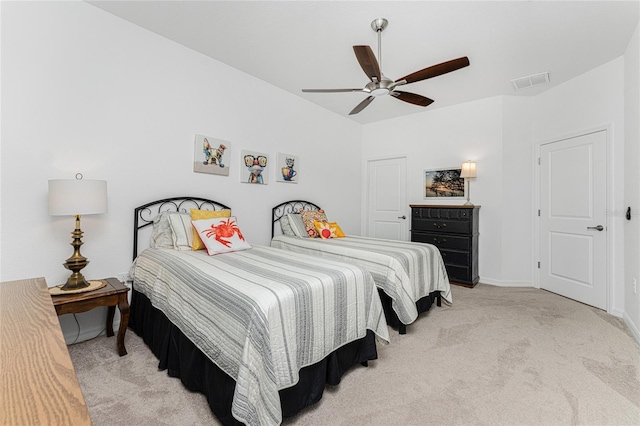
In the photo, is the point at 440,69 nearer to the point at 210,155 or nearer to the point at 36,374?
the point at 210,155

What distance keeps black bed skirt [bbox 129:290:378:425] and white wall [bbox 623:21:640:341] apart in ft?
8.52

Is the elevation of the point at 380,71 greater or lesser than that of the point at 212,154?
greater

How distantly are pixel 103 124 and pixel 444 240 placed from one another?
14.0ft

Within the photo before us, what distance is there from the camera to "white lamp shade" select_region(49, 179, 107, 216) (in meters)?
1.95

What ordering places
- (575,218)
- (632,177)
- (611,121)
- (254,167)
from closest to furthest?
(632,177)
(611,121)
(575,218)
(254,167)

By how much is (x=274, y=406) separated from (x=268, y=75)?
3541mm

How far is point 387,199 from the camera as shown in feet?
17.4

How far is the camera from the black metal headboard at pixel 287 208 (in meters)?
3.95

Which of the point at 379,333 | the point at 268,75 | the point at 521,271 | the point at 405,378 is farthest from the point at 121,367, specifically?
the point at 521,271

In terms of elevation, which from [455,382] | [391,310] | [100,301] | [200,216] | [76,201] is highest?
[76,201]

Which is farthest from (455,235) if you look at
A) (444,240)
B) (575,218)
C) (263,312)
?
(263,312)

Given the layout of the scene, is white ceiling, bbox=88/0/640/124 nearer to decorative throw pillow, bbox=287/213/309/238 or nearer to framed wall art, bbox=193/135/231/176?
framed wall art, bbox=193/135/231/176

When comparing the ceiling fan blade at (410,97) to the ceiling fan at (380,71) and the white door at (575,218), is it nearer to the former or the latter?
Result: the ceiling fan at (380,71)

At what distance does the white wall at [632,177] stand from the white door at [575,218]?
279 millimetres
